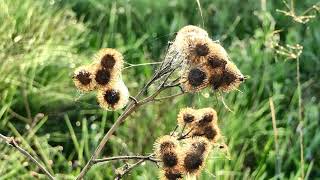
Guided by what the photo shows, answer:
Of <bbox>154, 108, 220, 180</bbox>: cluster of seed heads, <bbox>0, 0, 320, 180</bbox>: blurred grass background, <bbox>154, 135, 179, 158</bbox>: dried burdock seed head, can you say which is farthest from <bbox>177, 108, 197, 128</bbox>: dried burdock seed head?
<bbox>0, 0, 320, 180</bbox>: blurred grass background

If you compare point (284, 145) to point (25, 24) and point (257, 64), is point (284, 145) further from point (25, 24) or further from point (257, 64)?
point (25, 24)

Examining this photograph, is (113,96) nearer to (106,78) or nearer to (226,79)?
(106,78)

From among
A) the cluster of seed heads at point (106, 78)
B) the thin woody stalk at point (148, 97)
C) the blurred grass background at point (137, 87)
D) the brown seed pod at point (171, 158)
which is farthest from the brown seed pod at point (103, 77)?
the blurred grass background at point (137, 87)

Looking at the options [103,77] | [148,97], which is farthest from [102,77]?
[148,97]

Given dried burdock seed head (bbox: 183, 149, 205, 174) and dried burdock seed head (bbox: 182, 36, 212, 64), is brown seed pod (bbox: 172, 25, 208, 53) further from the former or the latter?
dried burdock seed head (bbox: 183, 149, 205, 174)

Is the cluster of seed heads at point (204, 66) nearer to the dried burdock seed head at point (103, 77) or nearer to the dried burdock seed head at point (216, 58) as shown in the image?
the dried burdock seed head at point (216, 58)

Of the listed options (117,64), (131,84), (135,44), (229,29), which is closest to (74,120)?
(131,84)
